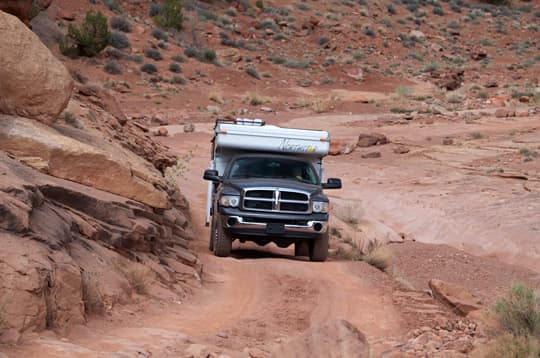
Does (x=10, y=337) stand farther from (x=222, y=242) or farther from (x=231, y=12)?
(x=231, y=12)

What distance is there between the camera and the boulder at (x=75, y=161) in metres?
9.84

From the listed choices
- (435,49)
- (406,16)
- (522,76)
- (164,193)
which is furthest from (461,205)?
(406,16)

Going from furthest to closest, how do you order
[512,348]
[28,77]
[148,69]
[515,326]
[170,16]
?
[170,16], [148,69], [28,77], [515,326], [512,348]

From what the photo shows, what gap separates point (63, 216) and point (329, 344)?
3.72 m

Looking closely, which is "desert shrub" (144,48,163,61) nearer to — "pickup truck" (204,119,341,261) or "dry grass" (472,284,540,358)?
"pickup truck" (204,119,341,261)

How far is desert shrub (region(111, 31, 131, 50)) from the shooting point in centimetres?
4778

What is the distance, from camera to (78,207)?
9523mm

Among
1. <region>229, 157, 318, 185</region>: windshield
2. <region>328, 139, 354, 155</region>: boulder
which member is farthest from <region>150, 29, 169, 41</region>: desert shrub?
<region>229, 157, 318, 185</region>: windshield

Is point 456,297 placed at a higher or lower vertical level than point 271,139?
lower

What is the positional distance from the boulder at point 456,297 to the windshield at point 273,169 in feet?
11.8

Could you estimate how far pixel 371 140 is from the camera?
101 feet

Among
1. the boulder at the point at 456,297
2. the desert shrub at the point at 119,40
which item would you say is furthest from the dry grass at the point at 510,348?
the desert shrub at the point at 119,40

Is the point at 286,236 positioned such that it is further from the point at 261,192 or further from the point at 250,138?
the point at 250,138

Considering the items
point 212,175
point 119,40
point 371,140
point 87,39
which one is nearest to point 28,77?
point 212,175
